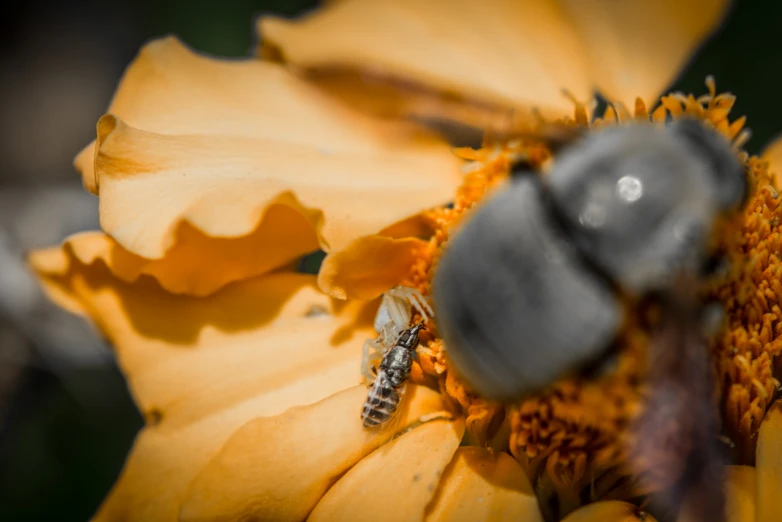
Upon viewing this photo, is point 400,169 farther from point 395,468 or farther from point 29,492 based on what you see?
point 29,492

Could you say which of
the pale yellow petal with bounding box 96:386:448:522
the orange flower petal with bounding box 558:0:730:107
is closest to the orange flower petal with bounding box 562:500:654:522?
the pale yellow petal with bounding box 96:386:448:522

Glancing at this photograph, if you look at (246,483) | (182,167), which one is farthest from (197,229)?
(246,483)

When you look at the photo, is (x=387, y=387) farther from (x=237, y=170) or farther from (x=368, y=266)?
(x=237, y=170)

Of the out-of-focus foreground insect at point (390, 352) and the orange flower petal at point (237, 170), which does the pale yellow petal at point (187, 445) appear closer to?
the out-of-focus foreground insect at point (390, 352)

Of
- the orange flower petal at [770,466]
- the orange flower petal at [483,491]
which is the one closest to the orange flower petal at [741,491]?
the orange flower petal at [770,466]

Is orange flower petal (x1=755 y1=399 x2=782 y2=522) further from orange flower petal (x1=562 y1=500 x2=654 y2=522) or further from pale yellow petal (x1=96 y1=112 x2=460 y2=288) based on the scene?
pale yellow petal (x1=96 y1=112 x2=460 y2=288)
